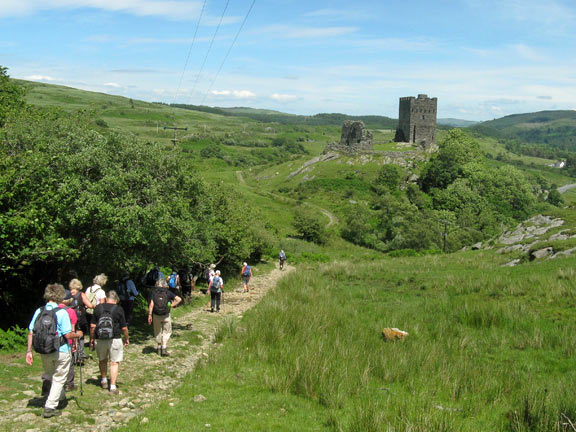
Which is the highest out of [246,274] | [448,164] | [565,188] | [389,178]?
[448,164]

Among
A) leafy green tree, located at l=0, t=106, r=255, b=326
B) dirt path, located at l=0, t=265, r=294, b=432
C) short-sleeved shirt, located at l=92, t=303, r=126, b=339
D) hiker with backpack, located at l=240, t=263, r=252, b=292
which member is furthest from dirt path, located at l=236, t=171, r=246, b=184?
short-sleeved shirt, located at l=92, t=303, r=126, b=339

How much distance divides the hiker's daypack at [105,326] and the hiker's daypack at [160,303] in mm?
2467

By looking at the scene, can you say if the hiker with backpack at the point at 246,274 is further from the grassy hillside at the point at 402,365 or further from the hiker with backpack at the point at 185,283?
the grassy hillside at the point at 402,365

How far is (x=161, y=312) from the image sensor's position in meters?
11.5

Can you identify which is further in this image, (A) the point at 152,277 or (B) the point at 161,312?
(A) the point at 152,277

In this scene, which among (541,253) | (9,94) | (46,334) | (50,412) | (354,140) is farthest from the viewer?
(354,140)

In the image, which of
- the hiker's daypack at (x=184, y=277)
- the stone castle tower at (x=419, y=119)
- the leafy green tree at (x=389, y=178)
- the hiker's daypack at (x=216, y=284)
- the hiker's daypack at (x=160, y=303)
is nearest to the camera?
the hiker's daypack at (x=160, y=303)

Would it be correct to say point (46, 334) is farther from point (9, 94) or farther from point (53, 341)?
point (9, 94)

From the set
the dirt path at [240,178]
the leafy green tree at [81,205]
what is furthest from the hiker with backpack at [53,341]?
the dirt path at [240,178]

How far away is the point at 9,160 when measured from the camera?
1215cm

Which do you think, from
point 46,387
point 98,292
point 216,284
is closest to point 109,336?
point 46,387

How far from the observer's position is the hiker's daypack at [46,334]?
7527 mm

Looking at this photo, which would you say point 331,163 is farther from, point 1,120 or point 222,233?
point 1,120

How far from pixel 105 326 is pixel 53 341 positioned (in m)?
1.45
